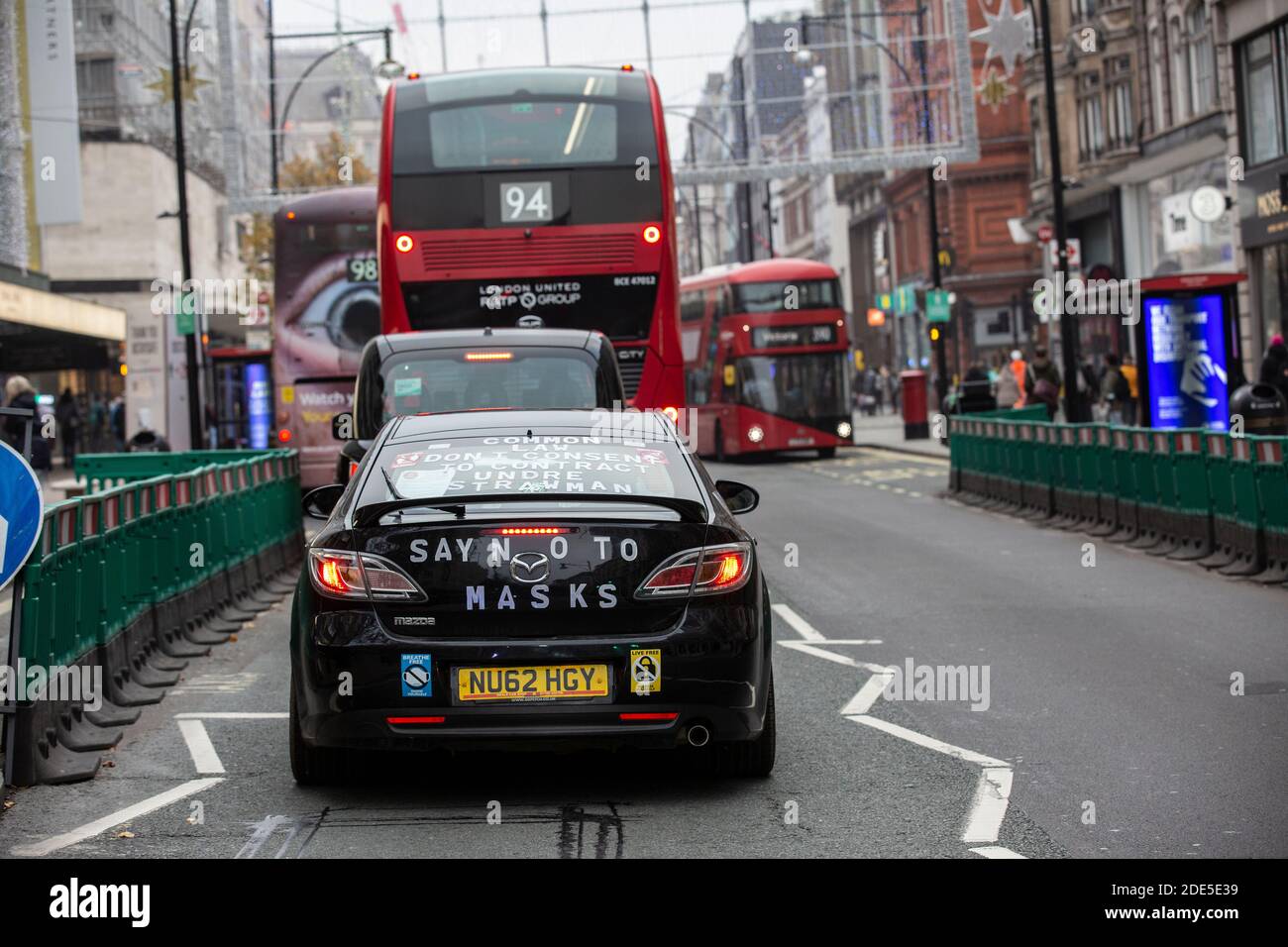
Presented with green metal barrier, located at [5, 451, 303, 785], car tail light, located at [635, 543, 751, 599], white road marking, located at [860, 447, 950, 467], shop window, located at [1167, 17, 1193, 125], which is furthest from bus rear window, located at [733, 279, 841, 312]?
car tail light, located at [635, 543, 751, 599]

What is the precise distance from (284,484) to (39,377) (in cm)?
3828

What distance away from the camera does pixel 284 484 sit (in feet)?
59.9

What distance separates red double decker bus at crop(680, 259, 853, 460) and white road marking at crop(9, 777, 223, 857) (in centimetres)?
3127

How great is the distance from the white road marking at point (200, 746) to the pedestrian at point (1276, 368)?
58.6 feet

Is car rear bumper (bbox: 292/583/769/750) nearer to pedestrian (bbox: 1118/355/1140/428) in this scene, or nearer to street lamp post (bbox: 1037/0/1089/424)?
street lamp post (bbox: 1037/0/1089/424)

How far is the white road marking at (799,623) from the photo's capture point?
497 inches

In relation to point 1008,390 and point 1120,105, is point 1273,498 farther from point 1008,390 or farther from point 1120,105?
point 1120,105

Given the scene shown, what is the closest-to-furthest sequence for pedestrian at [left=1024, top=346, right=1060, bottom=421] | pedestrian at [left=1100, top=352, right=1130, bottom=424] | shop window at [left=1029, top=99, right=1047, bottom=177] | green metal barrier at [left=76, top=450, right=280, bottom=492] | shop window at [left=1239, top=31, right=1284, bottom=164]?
green metal barrier at [left=76, top=450, right=280, bottom=492], pedestrian at [left=1024, top=346, right=1060, bottom=421], shop window at [left=1239, top=31, right=1284, bottom=164], pedestrian at [left=1100, top=352, right=1130, bottom=424], shop window at [left=1029, top=99, right=1047, bottom=177]

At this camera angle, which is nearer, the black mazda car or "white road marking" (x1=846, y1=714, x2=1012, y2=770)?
the black mazda car

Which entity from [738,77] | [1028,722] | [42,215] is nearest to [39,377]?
[42,215]

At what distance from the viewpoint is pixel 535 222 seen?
1792 cm

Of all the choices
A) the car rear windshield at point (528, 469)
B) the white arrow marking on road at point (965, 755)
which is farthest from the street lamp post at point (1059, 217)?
the car rear windshield at point (528, 469)

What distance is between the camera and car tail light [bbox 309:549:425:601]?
A: 7273 millimetres
